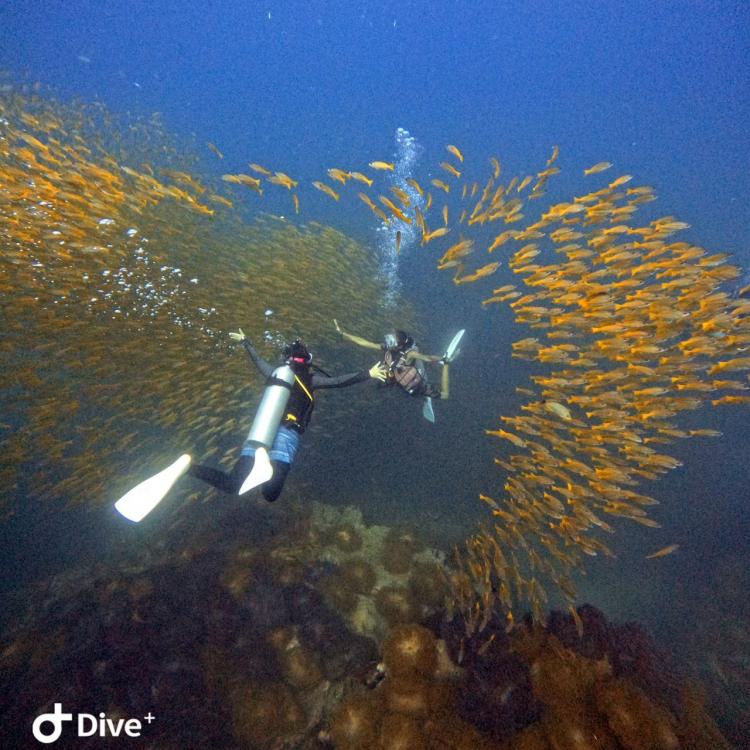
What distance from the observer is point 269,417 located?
18.2 ft

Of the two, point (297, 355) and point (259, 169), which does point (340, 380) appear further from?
point (259, 169)

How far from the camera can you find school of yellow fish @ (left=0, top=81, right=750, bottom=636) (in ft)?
23.9

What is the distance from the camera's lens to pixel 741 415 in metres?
23.8

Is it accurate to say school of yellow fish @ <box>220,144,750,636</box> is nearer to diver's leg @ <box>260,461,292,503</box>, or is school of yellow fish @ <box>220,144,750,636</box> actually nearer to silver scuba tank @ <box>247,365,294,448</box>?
diver's leg @ <box>260,461,292,503</box>

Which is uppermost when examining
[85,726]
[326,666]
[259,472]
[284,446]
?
[284,446]

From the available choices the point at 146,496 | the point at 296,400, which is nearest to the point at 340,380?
the point at 296,400

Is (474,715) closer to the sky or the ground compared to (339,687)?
closer to the sky

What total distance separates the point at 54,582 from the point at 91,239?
9541 millimetres

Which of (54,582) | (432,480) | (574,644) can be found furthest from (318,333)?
(574,644)

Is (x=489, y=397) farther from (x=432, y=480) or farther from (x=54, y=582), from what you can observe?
(x=54, y=582)

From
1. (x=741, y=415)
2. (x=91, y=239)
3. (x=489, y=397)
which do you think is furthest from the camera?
(x=741, y=415)

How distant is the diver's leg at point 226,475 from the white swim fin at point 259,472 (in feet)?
0.35

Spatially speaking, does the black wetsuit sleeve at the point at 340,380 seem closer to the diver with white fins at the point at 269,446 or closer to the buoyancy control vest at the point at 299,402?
the diver with white fins at the point at 269,446

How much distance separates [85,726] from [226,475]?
167 inches
